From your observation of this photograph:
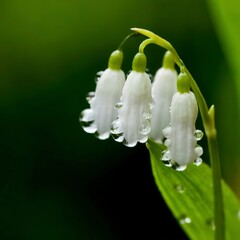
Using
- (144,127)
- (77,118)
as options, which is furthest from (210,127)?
(77,118)

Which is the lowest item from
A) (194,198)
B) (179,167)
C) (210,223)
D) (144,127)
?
(210,223)

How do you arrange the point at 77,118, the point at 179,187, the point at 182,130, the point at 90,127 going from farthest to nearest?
the point at 77,118, the point at 179,187, the point at 90,127, the point at 182,130

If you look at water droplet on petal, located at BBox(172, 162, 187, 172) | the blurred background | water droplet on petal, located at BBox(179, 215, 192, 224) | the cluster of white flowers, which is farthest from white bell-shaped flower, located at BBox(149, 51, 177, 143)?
the blurred background

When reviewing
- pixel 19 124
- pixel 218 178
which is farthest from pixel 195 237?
pixel 19 124

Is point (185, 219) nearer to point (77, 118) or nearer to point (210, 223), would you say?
point (210, 223)

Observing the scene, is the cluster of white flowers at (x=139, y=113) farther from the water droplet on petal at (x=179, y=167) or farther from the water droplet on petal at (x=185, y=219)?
the water droplet on petal at (x=185, y=219)

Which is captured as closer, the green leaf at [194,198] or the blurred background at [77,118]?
the green leaf at [194,198]

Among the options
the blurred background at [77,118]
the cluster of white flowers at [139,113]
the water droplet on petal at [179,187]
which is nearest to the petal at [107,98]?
the cluster of white flowers at [139,113]
